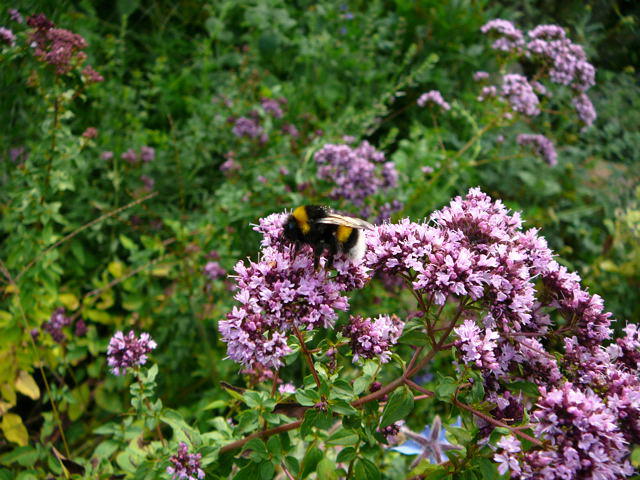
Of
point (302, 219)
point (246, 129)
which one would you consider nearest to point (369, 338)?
point (302, 219)

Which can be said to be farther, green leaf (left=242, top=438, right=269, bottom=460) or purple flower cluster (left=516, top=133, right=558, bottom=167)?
purple flower cluster (left=516, top=133, right=558, bottom=167)

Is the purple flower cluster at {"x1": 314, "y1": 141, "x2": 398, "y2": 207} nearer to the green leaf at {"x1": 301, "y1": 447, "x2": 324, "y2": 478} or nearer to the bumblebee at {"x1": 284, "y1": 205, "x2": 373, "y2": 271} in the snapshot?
the bumblebee at {"x1": 284, "y1": 205, "x2": 373, "y2": 271}

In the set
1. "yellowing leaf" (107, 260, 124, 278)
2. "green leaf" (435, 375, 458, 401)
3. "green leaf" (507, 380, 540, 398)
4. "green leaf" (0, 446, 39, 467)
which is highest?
"green leaf" (435, 375, 458, 401)

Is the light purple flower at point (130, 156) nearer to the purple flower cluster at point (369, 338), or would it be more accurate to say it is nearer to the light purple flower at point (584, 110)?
the purple flower cluster at point (369, 338)

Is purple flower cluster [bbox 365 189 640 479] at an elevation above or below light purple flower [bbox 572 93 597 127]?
above

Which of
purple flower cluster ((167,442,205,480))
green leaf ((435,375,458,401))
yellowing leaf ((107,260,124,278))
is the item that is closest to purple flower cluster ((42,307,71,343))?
yellowing leaf ((107,260,124,278))

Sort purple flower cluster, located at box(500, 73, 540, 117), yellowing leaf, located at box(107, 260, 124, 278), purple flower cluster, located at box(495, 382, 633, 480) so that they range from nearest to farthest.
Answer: purple flower cluster, located at box(495, 382, 633, 480) < yellowing leaf, located at box(107, 260, 124, 278) < purple flower cluster, located at box(500, 73, 540, 117)
